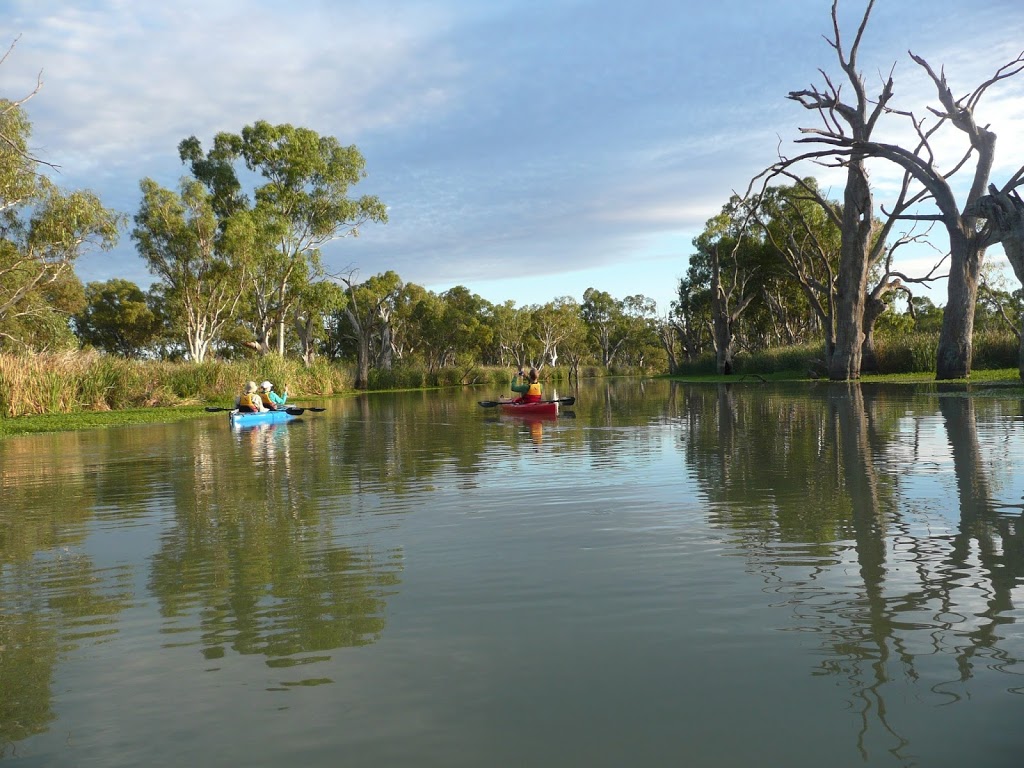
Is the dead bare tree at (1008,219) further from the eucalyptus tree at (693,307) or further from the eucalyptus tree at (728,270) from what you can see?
the eucalyptus tree at (693,307)

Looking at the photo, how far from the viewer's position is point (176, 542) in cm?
716

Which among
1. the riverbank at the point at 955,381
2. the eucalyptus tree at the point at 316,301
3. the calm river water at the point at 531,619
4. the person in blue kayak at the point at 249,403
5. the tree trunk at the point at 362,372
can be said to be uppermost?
the eucalyptus tree at the point at 316,301

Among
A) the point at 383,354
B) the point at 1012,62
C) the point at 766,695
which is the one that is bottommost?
the point at 766,695

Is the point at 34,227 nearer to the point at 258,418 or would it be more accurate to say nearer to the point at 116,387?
the point at 116,387

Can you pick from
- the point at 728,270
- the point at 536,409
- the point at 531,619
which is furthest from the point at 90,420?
the point at 728,270

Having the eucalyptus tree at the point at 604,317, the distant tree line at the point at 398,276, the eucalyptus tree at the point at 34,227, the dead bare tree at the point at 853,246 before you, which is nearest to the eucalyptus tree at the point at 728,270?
the distant tree line at the point at 398,276

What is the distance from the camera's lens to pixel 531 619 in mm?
4613

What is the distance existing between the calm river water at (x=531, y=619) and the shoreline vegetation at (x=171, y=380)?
15699 millimetres

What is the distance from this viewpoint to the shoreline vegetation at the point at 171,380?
24953mm

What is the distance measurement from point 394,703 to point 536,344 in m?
95.0

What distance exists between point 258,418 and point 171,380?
45.9 feet

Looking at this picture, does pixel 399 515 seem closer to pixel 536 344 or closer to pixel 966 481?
pixel 966 481

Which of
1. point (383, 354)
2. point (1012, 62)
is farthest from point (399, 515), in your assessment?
point (383, 354)

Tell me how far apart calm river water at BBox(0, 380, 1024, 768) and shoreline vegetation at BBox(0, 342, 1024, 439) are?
15699 millimetres
